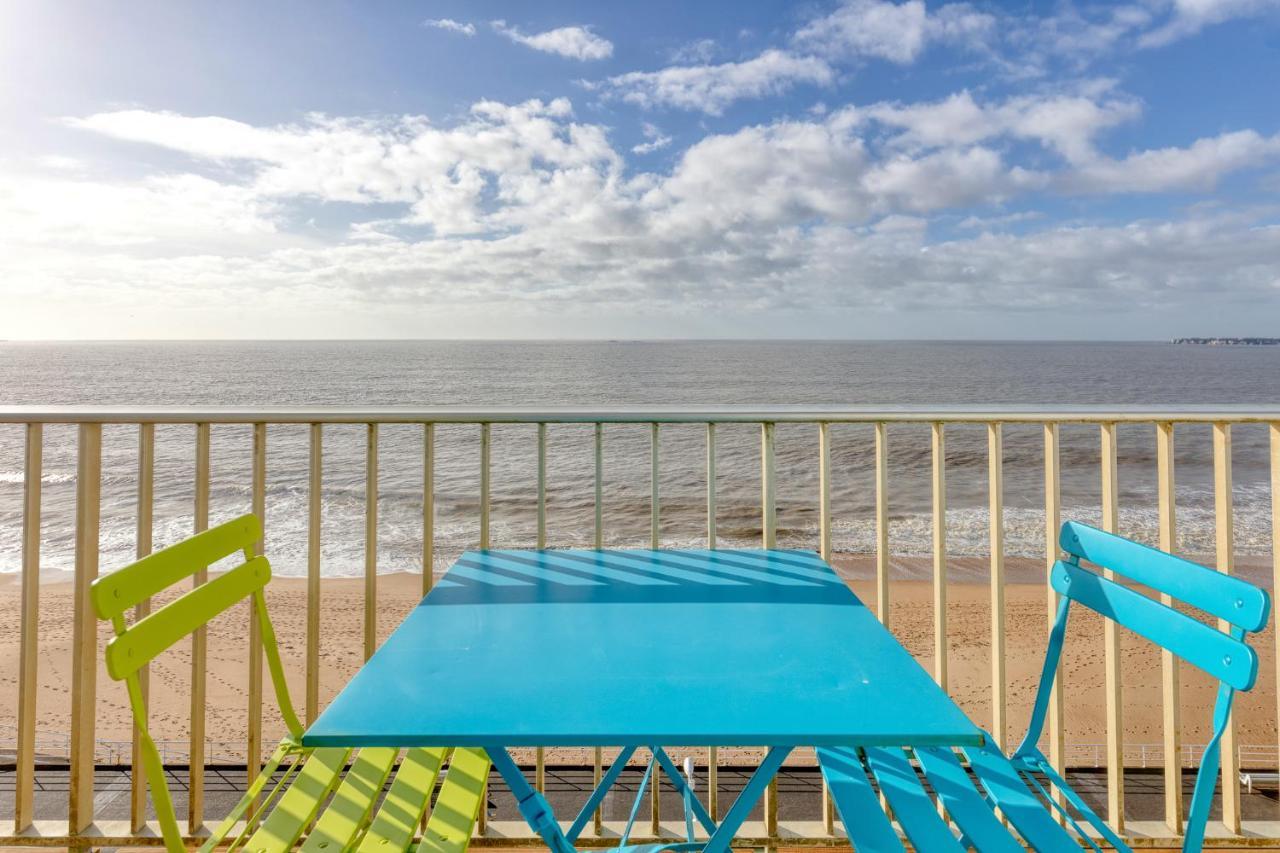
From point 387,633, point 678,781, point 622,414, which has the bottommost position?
point 387,633

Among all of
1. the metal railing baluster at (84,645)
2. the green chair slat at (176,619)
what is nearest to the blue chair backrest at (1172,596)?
the green chair slat at (176,619)

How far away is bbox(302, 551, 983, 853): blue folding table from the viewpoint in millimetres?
825

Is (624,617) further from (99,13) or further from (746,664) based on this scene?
(99,13)

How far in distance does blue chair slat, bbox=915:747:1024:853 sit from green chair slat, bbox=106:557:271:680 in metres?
1.31

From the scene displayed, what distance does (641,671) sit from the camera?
1.00 metres

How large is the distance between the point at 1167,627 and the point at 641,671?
1.00 metres

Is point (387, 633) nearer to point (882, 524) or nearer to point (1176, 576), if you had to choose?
point (882, 524)

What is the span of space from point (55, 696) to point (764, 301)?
5071 cm

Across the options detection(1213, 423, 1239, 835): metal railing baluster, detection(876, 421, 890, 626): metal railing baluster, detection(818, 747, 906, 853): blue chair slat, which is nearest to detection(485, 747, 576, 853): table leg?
detection(818, 747, 906, 853): blue chair slat

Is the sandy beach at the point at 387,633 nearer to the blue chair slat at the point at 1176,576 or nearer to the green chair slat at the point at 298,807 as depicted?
the green chair slat at the point at 298,807

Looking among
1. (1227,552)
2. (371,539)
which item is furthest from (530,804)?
(1227,552)

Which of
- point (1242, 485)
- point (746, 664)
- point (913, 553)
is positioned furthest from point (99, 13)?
point (1242, 485)

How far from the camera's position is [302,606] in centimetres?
1152

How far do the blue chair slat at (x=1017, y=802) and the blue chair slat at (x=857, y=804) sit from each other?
8.4 inches
